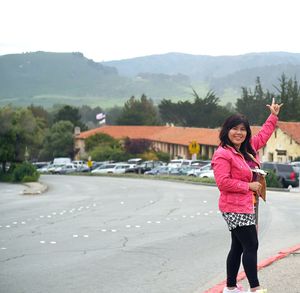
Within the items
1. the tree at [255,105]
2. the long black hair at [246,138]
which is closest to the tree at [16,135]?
the tree at [255,105]

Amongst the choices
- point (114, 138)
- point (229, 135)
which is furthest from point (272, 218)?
point (114, 138)

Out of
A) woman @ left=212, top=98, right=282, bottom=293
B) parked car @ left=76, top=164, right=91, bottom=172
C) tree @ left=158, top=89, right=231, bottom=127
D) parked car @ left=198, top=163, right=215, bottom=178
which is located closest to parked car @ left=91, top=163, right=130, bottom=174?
parked car @ left=76, top=164, right=91, bottom=172

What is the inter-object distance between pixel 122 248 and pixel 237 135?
17.9 ft

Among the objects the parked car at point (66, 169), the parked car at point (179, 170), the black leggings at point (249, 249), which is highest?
the black leggings at point (249, 249)

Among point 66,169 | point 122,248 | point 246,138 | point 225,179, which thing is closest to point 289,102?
point 66,169

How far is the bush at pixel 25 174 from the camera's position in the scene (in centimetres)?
5478

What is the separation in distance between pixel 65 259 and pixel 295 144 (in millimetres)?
54801

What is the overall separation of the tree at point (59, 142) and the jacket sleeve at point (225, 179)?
321 ft

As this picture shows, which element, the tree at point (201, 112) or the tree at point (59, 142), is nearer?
the tree at point (59, 142)

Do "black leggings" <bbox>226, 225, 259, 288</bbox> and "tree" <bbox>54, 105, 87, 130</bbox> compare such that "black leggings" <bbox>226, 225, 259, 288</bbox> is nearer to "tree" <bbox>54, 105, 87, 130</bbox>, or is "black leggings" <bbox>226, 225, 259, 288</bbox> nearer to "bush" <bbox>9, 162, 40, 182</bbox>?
"bush" <bbox>9, 162, 40, 182</bbox>

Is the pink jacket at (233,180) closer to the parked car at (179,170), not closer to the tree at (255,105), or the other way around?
the parked car at (179,170)

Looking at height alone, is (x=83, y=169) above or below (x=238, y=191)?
below

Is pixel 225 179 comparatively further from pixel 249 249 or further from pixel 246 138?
pixel 249 249

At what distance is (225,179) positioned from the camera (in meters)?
6.43
